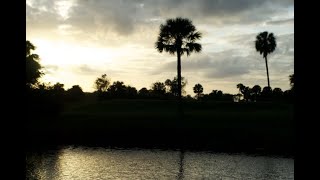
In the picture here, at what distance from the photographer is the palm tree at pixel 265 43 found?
8778cm

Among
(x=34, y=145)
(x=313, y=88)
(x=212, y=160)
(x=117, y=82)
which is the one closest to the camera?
(x=313, y=88)

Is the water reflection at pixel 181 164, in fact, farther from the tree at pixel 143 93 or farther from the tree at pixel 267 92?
the tree at pixel 143 93

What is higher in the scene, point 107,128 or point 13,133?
point 13,133

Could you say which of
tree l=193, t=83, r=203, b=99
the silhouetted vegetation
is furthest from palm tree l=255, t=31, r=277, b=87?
tree l=193, t=83, r=203, b=99

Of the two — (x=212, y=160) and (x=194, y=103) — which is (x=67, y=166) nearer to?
(x=212, y=160)

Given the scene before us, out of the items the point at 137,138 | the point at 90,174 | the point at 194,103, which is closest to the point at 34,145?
the point at 137,138

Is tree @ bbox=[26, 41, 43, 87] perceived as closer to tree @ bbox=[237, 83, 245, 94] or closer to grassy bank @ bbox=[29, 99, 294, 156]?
grassy bank @ bbox=[29, 99, 294, 156]

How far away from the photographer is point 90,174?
19.9 m

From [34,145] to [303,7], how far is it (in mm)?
32039

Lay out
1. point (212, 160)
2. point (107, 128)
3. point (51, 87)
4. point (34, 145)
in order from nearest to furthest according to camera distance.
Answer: point (212, 160)
point (34, 145)
point (107, 128)
point (51, 87)

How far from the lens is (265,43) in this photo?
8819cm

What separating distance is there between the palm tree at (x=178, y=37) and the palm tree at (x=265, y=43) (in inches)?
1543

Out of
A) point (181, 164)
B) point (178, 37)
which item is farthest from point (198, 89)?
point (181, 164)

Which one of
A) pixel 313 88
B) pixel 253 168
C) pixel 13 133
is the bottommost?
pixel 253 168
